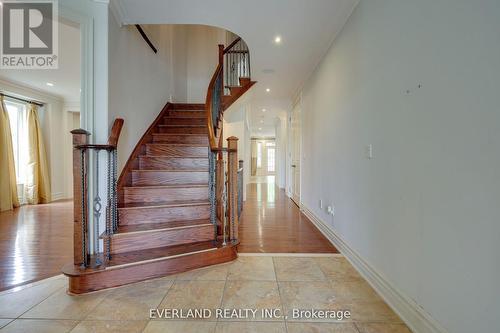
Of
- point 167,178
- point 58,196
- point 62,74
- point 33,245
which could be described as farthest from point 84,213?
point 58,196

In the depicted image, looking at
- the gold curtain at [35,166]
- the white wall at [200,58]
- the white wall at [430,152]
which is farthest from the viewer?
the white wall at [200,58]

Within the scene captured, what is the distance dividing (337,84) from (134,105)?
2.60m

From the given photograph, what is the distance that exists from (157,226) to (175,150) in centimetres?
137

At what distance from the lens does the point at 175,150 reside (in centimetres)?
343

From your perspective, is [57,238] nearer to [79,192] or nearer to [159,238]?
[79,192]

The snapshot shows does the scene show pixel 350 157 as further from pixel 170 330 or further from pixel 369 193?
pixel 170 330

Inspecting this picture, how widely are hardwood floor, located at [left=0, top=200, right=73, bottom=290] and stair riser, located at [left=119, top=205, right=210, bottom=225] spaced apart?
0.72 meters

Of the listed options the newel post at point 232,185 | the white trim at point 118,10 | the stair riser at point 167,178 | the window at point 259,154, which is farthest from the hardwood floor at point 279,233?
the window at point 259,154

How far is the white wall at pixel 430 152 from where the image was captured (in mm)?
995

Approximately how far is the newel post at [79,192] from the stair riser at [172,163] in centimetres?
123

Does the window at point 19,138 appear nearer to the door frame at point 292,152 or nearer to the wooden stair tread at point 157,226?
the wooden stair tread at point 157,226

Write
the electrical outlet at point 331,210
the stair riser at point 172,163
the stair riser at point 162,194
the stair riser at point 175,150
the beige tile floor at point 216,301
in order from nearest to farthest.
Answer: the beige tile floor at point 216,301
the stair riser at point 162,194
the electrical outlet at point 331,210
the stair riser at point 172,163
the stair riser at point 175,150

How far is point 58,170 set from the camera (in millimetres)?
6000

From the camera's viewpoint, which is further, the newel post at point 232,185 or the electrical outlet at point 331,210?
the electrical outlet at point 331,210
